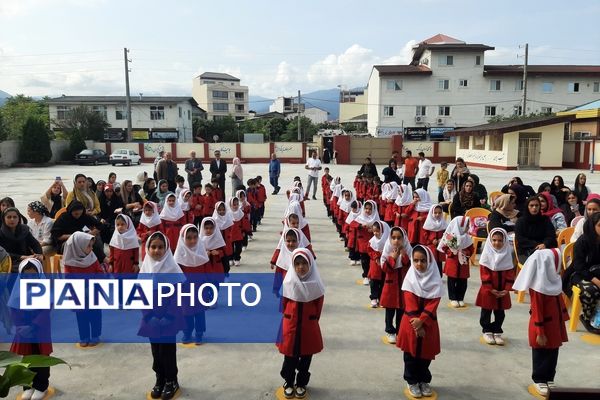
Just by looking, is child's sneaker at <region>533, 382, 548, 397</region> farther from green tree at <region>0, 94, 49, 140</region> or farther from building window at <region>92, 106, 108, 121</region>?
building window at <region>92, 106, 108, 121</region>

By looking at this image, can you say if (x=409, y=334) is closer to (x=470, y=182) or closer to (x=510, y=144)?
(x=470, y=182)

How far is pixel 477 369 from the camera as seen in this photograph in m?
4.34

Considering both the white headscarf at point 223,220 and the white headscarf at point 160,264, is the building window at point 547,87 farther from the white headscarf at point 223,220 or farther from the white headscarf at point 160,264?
the white headscarf at point 160,264

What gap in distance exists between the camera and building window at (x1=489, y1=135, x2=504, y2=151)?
90.4 ft

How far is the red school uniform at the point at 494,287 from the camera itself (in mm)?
4789

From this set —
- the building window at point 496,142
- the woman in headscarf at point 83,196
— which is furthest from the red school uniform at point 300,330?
the building window at point 496,142

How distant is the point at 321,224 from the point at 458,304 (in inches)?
231

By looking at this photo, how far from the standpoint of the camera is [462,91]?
41.7 metres

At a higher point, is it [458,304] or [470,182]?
[470,182]

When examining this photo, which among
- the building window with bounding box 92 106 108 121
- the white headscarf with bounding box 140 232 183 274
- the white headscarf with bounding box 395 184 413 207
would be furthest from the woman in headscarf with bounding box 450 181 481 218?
the building window with bounding box 92 106 108 121

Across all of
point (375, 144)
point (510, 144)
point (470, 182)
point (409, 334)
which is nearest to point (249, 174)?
point (375, 144)

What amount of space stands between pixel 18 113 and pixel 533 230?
51.4 meters

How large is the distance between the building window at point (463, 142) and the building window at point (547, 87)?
13902 millimetres

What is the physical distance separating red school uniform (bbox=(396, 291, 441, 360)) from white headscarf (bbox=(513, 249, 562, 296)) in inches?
34.7
